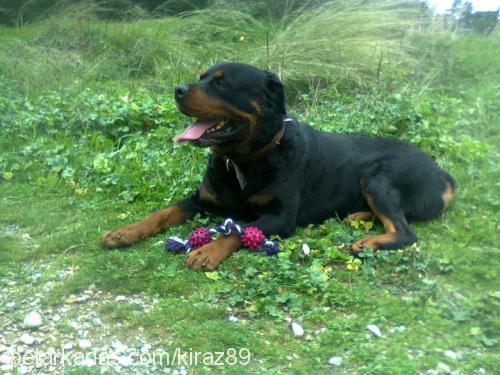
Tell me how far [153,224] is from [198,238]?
38 cm

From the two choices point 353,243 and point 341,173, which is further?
point 341,173

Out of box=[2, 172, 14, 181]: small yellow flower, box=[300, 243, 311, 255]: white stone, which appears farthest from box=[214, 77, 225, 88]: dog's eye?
box=[2, 172, 14, 181]: small yellow flower

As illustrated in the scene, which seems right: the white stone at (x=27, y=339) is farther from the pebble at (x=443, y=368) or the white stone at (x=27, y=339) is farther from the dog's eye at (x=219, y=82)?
the dog's eye at (x=219, y=82)

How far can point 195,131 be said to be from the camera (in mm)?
3656

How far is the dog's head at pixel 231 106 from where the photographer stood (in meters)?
3.61

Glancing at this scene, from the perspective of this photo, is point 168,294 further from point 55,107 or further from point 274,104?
point 55,107

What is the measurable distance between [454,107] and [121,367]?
5.05m

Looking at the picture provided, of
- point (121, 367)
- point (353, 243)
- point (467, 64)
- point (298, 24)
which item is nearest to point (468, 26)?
point (467, 64)

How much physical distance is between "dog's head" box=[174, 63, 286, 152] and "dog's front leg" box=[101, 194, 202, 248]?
544 millimetres

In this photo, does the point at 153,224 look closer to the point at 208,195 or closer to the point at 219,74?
the point at 208,195

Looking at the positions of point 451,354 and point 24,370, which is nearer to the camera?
point 24,370

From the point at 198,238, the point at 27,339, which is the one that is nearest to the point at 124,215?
the point at 198,238

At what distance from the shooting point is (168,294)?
3.09 metres

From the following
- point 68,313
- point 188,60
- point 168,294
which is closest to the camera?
point 68,313
